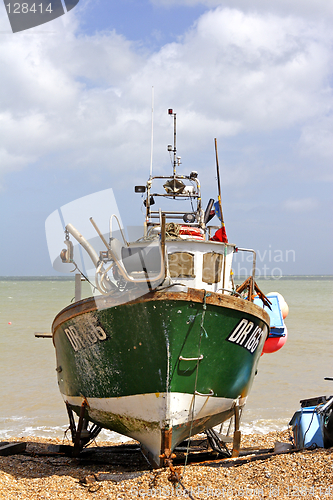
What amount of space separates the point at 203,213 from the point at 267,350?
3870 millimetres

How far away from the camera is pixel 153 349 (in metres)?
5.52

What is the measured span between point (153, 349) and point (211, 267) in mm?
2267

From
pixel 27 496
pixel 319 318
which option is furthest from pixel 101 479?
pixel 319 318

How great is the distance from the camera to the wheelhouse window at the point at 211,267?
7.25 meters

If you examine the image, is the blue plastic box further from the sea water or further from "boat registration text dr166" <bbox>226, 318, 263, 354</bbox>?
the sea water

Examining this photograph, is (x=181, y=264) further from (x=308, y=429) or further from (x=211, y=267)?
(x=308, y=429)

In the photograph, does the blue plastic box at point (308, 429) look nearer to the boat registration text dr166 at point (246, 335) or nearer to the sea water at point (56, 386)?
the boat registration text dr166 at point (246, 335)

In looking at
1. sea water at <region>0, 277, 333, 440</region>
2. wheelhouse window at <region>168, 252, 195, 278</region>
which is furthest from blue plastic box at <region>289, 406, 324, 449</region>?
wheelhouse window at <region>168, 252, 195, 278</region>

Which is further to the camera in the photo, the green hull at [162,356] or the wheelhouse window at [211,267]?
the wheelhouse window at [211,267]

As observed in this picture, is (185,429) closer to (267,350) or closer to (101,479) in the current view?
(101,479)

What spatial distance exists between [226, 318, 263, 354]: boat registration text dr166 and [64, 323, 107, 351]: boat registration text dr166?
1.83 metres

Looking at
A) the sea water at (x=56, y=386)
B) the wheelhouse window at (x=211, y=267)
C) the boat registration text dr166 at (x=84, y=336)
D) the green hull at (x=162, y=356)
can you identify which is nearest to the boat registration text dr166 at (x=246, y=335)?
→ the green hull at (x=162, y=356)

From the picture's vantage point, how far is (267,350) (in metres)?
9.02

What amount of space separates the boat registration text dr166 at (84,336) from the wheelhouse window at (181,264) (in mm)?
1752
